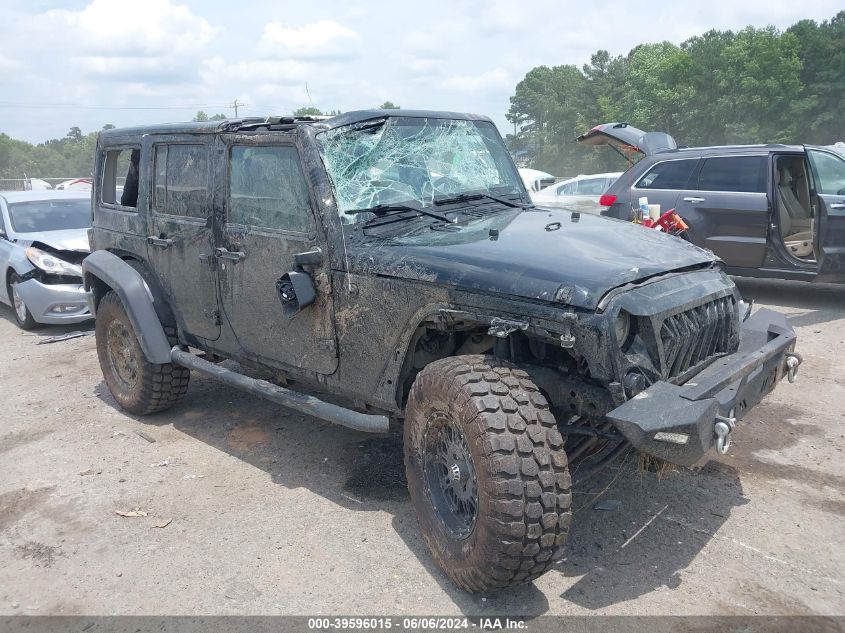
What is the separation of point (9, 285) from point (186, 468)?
5630mm

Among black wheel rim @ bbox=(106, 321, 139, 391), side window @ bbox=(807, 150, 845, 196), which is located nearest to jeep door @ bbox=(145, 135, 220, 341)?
black wheel rim @ bbox=(106, 321, 139, 391)

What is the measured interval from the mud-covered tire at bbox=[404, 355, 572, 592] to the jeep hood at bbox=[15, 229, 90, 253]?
6.75 metres

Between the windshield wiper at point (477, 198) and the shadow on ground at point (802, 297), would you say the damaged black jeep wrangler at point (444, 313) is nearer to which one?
the windshield wiper at point (477, 198)

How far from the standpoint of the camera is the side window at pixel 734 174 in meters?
7.98

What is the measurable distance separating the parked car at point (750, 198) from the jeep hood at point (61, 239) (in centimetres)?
620

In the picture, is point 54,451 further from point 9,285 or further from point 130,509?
point 9,285

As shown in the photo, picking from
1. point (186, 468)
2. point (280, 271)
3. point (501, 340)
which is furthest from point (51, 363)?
point (501, 340)

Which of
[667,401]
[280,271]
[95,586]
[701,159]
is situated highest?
[701,159]

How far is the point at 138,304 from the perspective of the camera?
4.99 metres

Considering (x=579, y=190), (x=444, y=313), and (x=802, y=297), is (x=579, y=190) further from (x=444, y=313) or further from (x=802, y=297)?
(x=444, y=313)

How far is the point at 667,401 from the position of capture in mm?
2832

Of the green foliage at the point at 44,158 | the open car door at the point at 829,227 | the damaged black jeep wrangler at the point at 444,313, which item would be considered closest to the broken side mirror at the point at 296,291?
the damaged black jeep wrangler at the point at 444,313

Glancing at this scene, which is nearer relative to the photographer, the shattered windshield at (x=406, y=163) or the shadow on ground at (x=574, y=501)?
the shadow on ground at (x=574, y=501)

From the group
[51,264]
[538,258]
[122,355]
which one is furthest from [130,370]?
[51,264]
